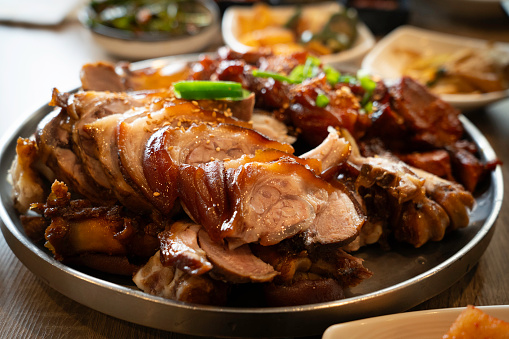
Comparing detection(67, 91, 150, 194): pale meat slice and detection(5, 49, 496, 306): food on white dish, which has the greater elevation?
detection(67, 91, 150, 194): pale meat slice

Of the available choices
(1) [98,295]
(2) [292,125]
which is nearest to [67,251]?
(1) [98,295]

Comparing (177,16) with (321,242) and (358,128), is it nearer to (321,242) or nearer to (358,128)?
(358,128)

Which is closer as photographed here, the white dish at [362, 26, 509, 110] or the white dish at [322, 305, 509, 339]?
the white dish at [322, 305, 509, 339]

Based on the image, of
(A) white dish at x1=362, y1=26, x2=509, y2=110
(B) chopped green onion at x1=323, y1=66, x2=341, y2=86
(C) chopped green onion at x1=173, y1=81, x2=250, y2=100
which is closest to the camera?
(C) chopped green onion at x1=173, y1=81, x2=250, y2=100

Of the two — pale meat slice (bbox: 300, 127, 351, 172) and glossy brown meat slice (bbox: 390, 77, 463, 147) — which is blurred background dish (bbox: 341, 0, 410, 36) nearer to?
glossy brown meat slice (bbox: 390, 77, 463, 147)

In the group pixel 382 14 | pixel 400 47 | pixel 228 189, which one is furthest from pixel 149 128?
pixel 382 14

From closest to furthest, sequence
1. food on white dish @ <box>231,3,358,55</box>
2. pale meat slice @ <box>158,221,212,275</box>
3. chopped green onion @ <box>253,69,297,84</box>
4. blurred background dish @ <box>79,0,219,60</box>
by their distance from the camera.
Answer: pale meat slice @ <box>158,221,212,275</box>, chopped green onion @ <box>253,69,297,84</box>, blurred background dish @ <box>79,0,219,60</box>, food on white dish @ <box>231,3,358,55</box>

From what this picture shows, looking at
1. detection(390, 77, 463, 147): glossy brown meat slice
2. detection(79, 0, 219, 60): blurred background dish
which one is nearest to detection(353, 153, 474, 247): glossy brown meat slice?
detection(390, 77, 463, 147): glossy brown meat slice

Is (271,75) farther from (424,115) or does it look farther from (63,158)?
(63,158)
